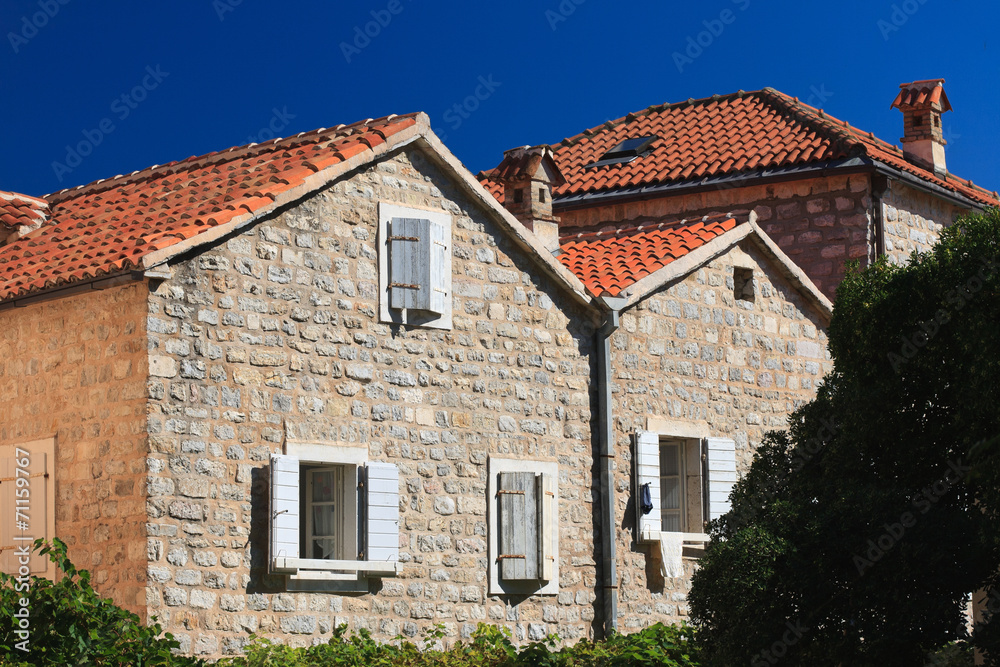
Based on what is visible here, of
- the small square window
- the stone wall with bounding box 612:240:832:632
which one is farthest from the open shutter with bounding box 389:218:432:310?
the small square window

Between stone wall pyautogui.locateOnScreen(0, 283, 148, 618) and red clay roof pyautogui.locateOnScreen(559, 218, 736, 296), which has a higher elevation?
red clay roof pyautogui.locateOnScreen(559, 218, 736, 296)

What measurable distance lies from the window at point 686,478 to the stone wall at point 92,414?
19.3 feet

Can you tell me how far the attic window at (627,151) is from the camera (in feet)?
75.2

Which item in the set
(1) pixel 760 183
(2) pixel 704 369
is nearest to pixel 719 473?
(2) pixel 704 369

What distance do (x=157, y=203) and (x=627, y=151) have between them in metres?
10.6

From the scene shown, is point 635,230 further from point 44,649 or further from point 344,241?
point 44,649

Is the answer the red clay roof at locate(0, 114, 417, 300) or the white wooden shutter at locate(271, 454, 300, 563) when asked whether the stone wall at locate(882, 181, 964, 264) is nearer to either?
the red clay roof at locate(0, 114, 417, 300)

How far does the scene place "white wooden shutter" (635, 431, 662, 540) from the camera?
15.2 m

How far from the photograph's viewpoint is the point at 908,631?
10.3 metres

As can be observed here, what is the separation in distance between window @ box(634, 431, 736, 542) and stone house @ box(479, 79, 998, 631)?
0.02m

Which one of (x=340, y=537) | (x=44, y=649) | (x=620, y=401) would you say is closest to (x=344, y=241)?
(x=340, y=537)

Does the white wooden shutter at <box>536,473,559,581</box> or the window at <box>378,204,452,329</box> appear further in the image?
the white wooden shutter at <box>536,473,559,581</box>

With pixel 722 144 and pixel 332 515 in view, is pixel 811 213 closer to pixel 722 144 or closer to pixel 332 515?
pixel 722 144

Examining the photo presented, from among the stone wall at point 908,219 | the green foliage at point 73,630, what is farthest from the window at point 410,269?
the stone wall at point 908,219
